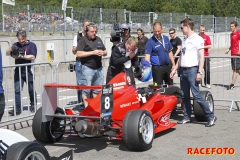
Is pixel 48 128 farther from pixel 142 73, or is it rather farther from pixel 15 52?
pixel 15 52

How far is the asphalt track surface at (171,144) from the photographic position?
21.3 ft

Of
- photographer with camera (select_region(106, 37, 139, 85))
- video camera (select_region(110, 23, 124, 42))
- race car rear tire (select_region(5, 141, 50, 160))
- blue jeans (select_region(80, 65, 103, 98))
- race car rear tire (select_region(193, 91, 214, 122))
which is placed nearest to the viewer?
race car rear tire (select_region(5, 141, 50, 160))

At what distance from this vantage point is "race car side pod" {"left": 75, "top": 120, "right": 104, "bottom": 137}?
629 centimetres

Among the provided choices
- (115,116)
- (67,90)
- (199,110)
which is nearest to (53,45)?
(67,90)

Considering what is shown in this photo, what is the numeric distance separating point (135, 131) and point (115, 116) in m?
0.68

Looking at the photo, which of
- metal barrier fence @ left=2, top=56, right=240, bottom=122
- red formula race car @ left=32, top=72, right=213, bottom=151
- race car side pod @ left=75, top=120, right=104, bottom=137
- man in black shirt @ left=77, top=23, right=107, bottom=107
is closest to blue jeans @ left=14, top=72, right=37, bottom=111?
metal barrier fence @ left=2, top=56, right=240, bottom=122

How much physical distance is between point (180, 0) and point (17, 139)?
2117 inches

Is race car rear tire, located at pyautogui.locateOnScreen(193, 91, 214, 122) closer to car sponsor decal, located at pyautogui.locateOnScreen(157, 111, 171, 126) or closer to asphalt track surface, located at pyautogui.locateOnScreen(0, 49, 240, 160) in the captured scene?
asphalt track surface, located at pyautogui.locateOnScreen(0, 49, 240, 160)

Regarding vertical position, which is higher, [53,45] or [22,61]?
[53,45]

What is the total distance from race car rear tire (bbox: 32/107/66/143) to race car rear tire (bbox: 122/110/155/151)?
114 cm

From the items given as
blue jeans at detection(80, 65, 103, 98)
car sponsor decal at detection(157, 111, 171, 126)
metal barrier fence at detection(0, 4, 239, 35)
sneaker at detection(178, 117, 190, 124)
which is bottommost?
sneaker at detection(178, 117, 190, 124)

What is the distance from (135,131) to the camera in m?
6.39

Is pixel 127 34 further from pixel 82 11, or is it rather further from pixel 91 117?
pixel 82 11

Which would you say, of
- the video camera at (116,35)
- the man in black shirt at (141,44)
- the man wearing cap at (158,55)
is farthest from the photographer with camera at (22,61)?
the man in black shirt at (141,44)
